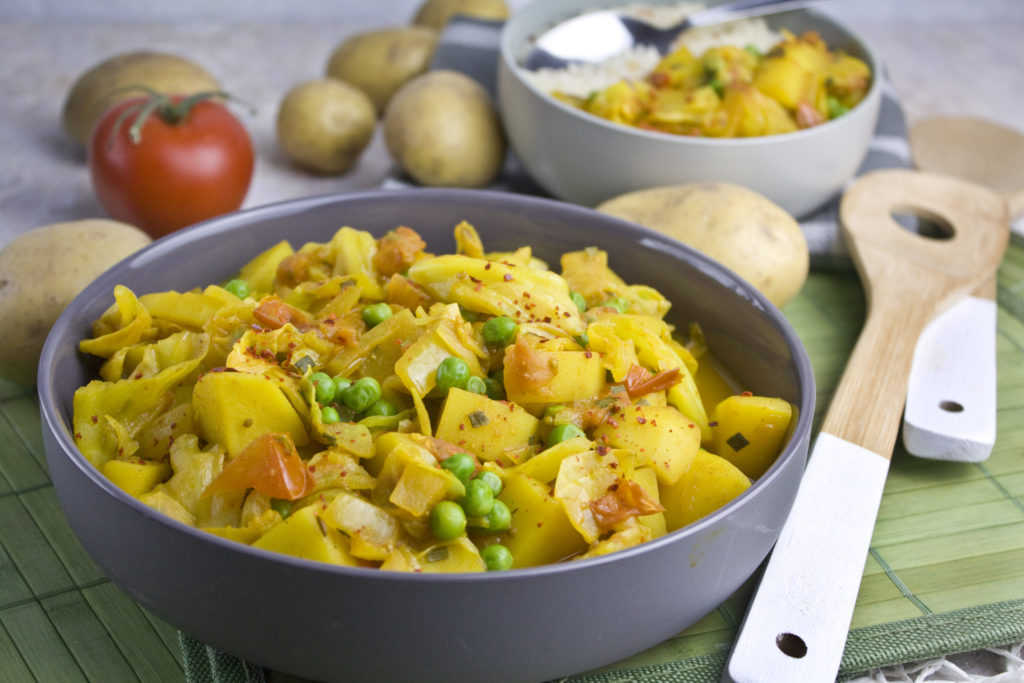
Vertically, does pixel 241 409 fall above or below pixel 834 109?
above

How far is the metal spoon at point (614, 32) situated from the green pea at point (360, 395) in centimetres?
260

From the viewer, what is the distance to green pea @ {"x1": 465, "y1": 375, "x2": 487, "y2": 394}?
94.3 inches

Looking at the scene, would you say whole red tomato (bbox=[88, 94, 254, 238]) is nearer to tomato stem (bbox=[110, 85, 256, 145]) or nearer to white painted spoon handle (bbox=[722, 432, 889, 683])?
tomato stem (bbox=[110, 85, 256, 145])

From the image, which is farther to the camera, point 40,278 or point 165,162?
point 165,162

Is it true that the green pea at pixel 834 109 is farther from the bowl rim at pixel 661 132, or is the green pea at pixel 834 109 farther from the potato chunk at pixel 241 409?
the potato chunk at pixel 241 409

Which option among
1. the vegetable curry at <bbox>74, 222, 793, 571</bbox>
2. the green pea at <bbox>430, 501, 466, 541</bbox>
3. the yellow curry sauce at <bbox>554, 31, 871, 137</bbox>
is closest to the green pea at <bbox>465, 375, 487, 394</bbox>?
the vegetable curry at <bbox>74, 222, 793, 571</bbox>

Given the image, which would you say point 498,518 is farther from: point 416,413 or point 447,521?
point 416,413

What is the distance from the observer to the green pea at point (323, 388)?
2340 millimetres

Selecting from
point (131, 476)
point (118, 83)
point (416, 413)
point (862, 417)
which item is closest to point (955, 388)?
point (862, 417)

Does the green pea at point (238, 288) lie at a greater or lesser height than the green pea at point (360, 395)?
lesser

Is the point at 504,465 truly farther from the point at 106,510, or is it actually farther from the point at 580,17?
the point at 580,17

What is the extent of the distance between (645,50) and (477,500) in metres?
3.12

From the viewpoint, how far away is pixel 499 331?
250 cm

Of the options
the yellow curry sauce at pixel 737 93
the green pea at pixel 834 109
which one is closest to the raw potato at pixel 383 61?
the yellow curry sauce at pixel 737 93
